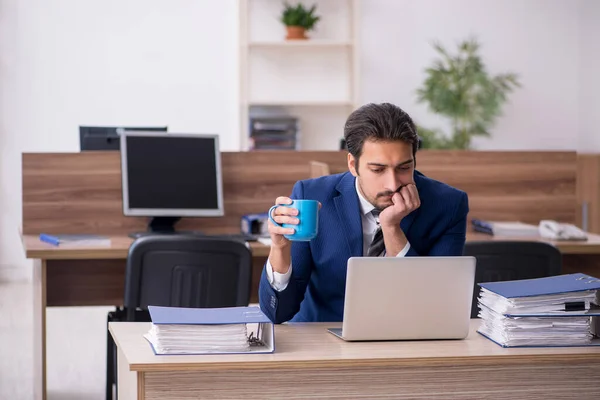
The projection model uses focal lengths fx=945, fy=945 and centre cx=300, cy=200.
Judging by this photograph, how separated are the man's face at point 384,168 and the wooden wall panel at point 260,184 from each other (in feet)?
6.25

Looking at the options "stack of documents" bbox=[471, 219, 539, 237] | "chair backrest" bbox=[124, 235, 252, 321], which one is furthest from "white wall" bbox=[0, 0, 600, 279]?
"chair backrest" bbox=[124, 235, 252, 321]

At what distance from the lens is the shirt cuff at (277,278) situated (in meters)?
2.33

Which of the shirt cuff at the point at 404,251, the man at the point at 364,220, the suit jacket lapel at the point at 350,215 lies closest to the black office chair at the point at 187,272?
the man at the point at 364,220

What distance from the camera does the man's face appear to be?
2.28m

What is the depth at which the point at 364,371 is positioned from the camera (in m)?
1.94

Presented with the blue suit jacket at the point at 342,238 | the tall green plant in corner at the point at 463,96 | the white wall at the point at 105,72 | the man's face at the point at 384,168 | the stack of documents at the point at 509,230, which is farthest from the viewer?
the tall green plant in corner at the point at 463,96

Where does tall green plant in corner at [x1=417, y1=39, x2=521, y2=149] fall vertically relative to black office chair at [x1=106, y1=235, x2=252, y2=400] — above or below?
above

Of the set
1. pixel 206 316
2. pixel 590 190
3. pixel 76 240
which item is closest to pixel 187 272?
pixel 76 240

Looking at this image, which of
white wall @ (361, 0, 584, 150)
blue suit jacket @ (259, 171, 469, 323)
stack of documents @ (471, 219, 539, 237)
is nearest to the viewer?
blue suit jacket @ (259, 171, 469, 323)

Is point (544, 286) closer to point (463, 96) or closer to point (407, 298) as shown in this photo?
point (407, 298)

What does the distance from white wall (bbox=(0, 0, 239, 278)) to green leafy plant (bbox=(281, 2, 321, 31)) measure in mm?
430

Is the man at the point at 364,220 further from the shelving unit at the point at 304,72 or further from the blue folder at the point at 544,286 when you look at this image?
the shelving unit at the point at 304,72

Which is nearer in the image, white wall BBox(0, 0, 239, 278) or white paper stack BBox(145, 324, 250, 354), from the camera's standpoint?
white paper stack BBox(145, 324, 250, 354)

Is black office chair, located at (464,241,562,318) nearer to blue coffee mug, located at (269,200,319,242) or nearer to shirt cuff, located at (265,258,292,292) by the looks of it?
shirt cuff, located at (265,258,292,292)
